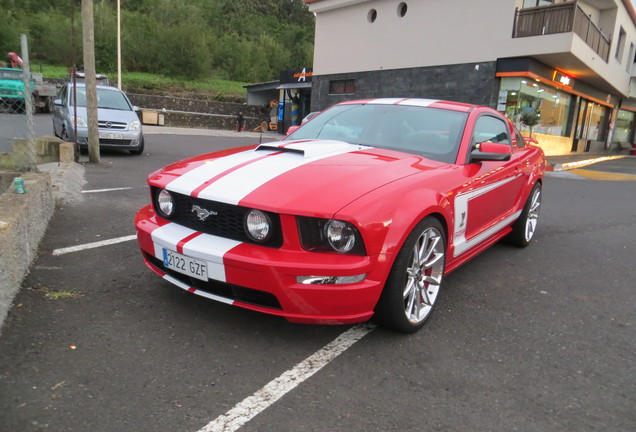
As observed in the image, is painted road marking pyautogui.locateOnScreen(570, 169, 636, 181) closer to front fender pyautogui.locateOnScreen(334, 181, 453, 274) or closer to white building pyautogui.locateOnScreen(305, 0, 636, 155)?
white building pyautogui.locateOnScreen(305, 0, 636, 155)

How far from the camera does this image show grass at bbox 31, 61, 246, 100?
110 feet

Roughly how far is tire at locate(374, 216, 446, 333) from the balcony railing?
1503cm

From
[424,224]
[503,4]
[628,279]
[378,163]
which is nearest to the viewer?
[424,224]

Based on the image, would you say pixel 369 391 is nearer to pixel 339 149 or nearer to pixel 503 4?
pixel 339 149

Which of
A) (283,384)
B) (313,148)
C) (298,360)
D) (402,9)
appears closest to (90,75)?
(313,148)

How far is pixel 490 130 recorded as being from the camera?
166 inches

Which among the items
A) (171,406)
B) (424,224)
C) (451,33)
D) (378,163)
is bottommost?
(171,406)

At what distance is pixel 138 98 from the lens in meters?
30.2

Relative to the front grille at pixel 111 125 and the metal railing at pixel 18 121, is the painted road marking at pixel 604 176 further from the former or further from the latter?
the metal railing at pixel 18 121

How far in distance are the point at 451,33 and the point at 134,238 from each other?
16.6 metres

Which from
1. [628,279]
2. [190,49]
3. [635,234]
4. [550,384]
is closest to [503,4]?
[635,234]

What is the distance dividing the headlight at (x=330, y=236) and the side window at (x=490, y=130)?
181cm

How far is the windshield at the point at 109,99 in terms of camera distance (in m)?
11.0

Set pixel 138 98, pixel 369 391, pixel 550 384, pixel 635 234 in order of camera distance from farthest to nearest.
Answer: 1. pixel 138 98
2. pixel 635 234
3. pixel 550 384
4. pixel 369 391
